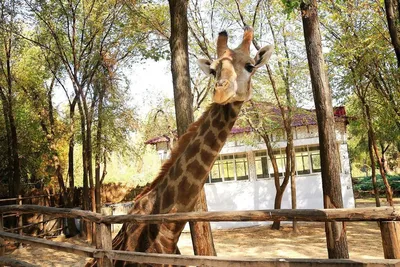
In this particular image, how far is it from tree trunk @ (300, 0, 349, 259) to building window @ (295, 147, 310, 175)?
12636mm

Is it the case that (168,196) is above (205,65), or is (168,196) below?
below

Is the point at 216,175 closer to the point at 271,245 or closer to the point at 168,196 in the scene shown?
the point at 271,245

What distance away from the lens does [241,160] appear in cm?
1927

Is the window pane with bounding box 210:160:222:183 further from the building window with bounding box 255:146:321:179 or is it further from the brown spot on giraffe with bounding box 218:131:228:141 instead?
the brown spot on giraffe with bounding box 218:131:228:141

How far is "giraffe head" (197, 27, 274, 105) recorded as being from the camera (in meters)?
3.48

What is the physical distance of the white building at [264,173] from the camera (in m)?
17.8

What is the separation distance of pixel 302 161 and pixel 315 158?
0.63 metres

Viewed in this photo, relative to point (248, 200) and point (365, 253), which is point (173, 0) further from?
point (248, 200)

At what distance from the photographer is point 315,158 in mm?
18391

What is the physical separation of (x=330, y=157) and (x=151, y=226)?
3.48m

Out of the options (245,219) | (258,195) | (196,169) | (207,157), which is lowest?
(258,195)

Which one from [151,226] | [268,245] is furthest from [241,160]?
[151,226]

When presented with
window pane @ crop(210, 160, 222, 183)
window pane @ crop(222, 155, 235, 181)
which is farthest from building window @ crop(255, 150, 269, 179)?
window pane @ crop(210, 160, 222, 183)

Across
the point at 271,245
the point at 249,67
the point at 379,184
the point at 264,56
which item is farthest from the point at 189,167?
the point at 379,184
